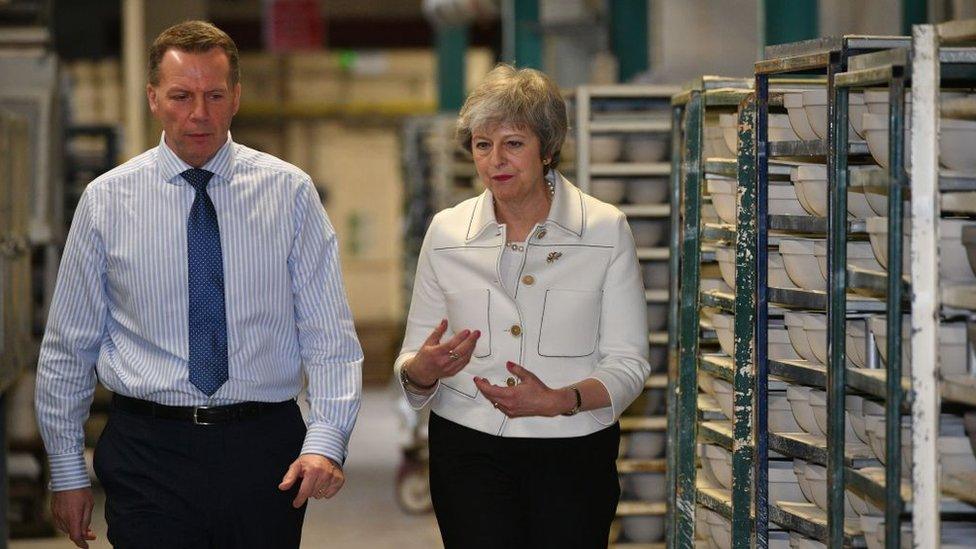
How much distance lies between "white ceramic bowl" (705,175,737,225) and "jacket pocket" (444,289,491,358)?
811 millimetres

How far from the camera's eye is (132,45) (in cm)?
1146

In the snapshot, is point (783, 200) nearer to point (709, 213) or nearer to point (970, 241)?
point (709, 213)

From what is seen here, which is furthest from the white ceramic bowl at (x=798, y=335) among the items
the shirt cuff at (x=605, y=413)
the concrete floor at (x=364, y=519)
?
the concrete floor at (x=364, y=519)

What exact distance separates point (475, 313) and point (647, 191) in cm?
248

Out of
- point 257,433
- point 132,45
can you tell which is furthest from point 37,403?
point 132,45

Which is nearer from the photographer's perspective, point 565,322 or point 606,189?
point 565,322

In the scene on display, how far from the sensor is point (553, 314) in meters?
3.32

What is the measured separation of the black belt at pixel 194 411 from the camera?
10.3ft

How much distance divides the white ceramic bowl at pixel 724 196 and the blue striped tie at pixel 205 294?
134 cm

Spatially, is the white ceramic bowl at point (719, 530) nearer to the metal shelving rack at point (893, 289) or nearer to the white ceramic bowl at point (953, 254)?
the metal shelving rack at point (893, 289)

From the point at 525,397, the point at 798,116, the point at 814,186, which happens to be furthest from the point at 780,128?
the point at 525,397

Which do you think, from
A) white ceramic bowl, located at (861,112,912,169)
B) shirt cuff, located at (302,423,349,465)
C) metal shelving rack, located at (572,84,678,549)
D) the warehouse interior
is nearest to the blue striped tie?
shirt cuff, located at (302,423,349,465)

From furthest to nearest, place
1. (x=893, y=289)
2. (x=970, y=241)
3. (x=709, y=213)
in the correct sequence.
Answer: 1. (x=709, y=213)
2. (x=893, y=289)
3. (x=970, y=241)

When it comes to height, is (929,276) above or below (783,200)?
below
